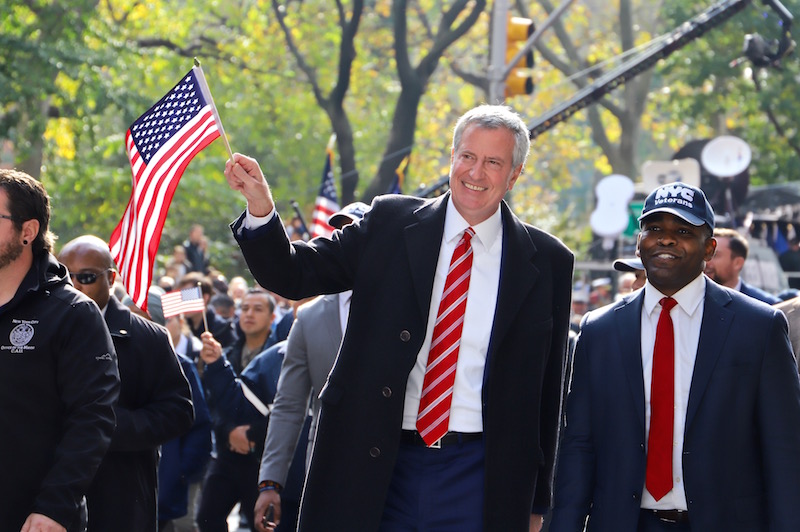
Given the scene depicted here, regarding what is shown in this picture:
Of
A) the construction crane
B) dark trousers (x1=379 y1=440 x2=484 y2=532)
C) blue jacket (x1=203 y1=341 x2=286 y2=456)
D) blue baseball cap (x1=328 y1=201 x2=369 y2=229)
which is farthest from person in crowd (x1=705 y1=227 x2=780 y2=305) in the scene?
the construction crane

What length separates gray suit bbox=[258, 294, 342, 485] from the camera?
708 cm

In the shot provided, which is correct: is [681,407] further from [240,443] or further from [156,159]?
[240,443]

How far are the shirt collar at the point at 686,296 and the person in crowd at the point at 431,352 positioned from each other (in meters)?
0.59

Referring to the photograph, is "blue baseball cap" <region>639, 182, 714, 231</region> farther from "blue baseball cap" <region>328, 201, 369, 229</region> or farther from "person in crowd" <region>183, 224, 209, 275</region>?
"person in crowd" <region>183, 224, 209, 275</region>

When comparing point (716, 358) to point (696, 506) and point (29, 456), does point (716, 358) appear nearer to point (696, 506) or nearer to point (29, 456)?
point (696, 506)

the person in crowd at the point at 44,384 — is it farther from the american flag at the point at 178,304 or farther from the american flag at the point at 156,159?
the american flag at the point at 178,304

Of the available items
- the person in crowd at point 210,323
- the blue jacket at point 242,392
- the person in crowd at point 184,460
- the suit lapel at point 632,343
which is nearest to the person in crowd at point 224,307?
the person in crowd at point 210,323

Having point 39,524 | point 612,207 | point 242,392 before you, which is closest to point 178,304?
point 242,392

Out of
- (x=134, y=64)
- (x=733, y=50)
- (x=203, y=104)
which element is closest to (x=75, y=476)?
(x=203, y=104)

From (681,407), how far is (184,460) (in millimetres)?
3600

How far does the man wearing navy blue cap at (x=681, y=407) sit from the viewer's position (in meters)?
5.05

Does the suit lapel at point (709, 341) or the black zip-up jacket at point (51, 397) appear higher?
the suit lapel at point (709, 341)

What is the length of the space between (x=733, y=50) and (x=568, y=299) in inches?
1040

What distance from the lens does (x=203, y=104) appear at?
5703 millimetres
